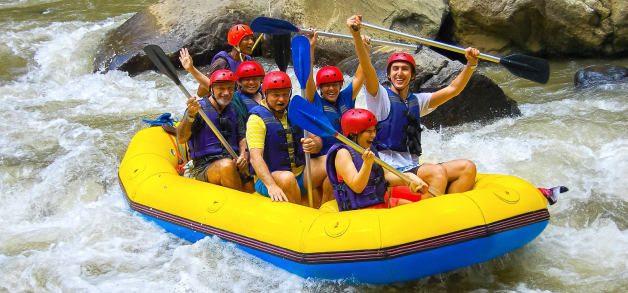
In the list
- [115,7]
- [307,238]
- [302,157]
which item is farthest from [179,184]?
[115,7]

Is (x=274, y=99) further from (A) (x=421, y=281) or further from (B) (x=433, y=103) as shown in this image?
(A) (x=421, y=281)

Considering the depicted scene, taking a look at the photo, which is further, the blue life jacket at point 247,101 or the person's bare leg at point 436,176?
the blue life jacket at point 247,101

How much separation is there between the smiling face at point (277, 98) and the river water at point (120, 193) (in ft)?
3.01

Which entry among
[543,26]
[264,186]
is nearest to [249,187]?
[264,186]

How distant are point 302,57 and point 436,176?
108 centimetres

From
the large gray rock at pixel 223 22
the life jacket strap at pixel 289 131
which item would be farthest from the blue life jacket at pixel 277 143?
the large gray rock at pixel 223 22

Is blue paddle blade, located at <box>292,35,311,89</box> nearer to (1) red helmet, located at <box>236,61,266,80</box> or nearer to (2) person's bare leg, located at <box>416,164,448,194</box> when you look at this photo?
(1) red helmet, located at <box>236,61,266,80</box>

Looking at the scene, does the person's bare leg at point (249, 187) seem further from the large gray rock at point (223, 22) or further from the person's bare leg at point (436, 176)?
the large gray rock at point (223, 22)

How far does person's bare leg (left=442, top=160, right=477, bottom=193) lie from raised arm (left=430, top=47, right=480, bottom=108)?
1.66 ft

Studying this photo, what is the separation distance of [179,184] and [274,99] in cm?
92

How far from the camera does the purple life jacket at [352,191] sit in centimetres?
324

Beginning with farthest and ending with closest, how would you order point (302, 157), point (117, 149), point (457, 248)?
point (117, 149)
point (302, 157)
point (457, 248)

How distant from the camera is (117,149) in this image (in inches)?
231

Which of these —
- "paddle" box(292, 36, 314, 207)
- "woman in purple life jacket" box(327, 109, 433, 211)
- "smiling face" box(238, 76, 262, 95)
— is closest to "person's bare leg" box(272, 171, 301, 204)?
"paddle" box(292, 36, 314, 207)
